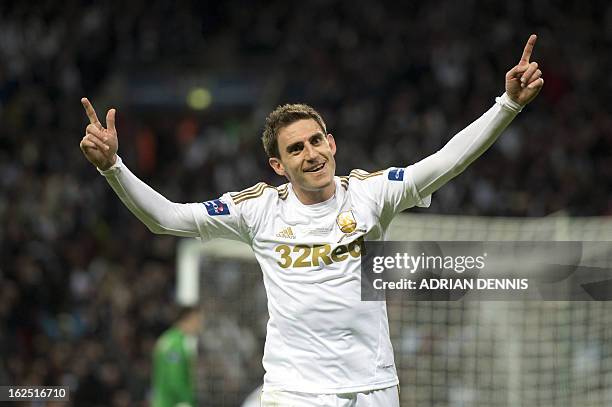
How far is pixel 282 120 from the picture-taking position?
5.30 metres

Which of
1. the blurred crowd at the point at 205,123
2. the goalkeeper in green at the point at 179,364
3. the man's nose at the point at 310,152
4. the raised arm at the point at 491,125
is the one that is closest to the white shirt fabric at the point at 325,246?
the raised arm at the point at 491,125

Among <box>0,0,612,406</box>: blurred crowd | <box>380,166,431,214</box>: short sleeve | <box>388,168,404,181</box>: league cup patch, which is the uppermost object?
<box>0,0,612,406</box>: blurred crowd

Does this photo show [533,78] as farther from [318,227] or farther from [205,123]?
[205,123]

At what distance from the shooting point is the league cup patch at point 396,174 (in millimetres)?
5071

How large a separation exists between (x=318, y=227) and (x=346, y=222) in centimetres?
13

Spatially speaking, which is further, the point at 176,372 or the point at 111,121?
the point at 176,372

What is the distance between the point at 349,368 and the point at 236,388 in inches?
212

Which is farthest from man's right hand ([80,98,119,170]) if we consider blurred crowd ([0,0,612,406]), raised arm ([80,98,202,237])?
blurred crowd ([0,0,612,406])

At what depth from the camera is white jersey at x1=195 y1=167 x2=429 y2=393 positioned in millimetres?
4984

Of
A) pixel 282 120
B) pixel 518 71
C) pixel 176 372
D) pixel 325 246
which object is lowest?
pixel 176 372

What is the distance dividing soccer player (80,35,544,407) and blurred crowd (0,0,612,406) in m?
8.29

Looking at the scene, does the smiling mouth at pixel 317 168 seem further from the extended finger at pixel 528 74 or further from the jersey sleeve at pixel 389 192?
the extended finger at pixel 528 74

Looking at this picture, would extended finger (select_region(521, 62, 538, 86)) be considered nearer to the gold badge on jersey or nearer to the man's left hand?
the man's left hand

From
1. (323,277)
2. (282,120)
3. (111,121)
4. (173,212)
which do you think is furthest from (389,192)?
(111,121)
